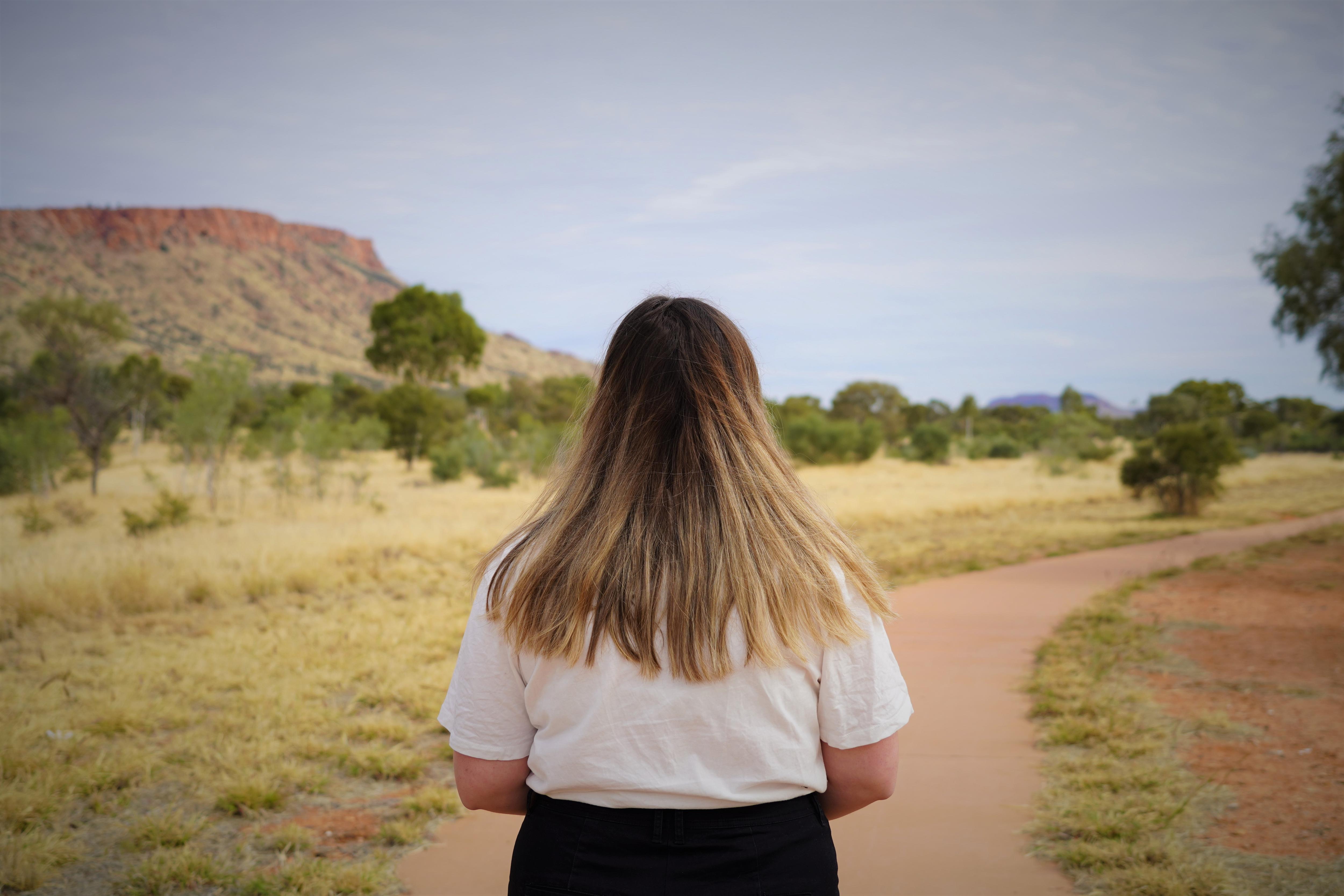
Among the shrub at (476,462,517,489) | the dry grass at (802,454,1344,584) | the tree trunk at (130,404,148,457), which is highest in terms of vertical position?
the tree trunk at (130,404,148,457)

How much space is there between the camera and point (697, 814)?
52.9 inches

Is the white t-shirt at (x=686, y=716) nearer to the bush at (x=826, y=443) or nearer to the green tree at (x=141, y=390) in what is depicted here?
the green tree at (x=141, y=390)

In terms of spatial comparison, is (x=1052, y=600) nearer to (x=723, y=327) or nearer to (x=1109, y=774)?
(x=1109, y=774)

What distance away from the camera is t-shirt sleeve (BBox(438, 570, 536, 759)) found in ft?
4.47

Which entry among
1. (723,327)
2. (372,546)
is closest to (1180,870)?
(723,327)

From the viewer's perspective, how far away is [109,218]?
12112cm

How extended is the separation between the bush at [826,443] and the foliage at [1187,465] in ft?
64.5

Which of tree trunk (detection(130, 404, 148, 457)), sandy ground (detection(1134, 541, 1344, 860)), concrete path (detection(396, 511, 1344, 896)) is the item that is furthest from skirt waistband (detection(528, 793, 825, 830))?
tree trunk (detection(130, 404, 148, 457))

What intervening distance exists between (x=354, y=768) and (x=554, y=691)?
12.6 feet

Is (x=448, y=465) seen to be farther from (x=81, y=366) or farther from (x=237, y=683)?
(x=237, y=683)

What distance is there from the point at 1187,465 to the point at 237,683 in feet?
63.2

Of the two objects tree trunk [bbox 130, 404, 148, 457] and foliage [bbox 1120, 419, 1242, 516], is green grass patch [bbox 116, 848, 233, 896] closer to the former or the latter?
foliage [bbox 1120, 419, 1242, 516]

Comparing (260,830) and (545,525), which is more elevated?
(545,525)

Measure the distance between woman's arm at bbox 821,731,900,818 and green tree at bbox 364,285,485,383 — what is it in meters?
42.7
